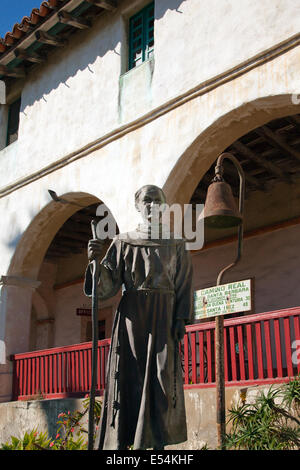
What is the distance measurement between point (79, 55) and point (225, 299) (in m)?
6.57

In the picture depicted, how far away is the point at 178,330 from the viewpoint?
4.30 metres

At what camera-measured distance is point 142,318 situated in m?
4.30

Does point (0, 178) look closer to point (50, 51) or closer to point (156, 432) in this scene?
point (50, 51)

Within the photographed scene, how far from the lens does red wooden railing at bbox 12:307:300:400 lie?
7.19 m

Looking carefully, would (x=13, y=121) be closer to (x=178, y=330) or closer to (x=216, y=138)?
(x=216, y=138)

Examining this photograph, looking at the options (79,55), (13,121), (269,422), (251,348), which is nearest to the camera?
(269,422)

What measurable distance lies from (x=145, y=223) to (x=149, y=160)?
4.08 metres

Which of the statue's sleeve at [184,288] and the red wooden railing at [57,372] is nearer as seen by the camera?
the statue's sleeve at [184,288]

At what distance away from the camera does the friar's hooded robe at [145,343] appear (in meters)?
4.07

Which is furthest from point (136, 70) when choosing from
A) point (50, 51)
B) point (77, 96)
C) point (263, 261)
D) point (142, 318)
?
point (142, 318)

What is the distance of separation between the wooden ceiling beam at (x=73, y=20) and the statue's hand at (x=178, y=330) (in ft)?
24.0

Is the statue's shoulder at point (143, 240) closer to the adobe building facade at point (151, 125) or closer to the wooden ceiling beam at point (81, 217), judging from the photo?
the adobe building facade at point (151, 125)

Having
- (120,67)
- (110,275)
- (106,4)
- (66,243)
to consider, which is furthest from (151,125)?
(66,243)

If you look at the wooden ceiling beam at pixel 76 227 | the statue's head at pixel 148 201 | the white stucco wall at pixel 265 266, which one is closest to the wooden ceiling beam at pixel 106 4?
the white stucco wall at pixel 265 266
